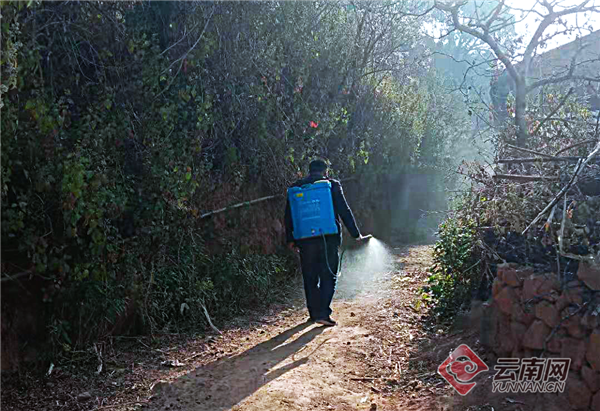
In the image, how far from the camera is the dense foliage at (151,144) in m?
5.10

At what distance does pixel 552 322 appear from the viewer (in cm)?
453

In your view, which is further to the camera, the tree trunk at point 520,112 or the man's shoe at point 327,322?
the tree trunk at point 520,112

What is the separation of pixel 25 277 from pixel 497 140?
225 inches

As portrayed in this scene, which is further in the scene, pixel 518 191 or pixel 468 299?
pixel 468 299

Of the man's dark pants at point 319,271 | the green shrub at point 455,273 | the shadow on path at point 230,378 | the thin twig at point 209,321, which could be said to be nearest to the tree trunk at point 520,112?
the green shrub at point 455,273

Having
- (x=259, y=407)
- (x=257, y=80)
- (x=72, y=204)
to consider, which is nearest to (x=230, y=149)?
(x=257, y=80)

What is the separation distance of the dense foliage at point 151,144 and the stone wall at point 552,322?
11.1 ft

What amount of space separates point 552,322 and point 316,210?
3.16 metres

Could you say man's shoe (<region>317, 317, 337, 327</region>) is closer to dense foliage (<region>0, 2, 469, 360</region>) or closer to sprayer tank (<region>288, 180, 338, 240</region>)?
sprayer tank (<region>288, 180, 338, 240</region>)

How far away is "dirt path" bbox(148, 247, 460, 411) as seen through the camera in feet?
16.2

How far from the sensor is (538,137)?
713 cm

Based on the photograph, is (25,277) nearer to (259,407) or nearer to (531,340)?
(259,407)

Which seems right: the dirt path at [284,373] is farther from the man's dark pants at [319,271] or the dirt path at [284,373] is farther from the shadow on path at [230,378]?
the man's dark pants at [319,271]

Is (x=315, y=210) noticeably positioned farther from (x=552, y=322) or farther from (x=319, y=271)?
(x=552, y=322)
